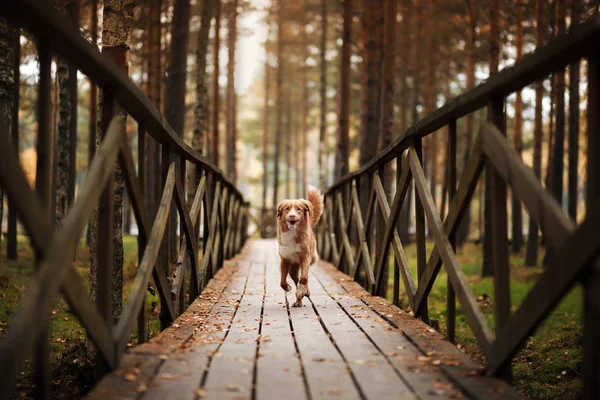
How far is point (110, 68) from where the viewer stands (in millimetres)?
3094

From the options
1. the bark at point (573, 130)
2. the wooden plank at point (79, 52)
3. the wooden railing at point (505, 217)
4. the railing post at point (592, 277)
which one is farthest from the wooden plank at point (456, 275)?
the bark at point (573, 130)

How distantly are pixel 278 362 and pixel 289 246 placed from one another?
124 inches

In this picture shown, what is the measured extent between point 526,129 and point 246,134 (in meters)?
20.1

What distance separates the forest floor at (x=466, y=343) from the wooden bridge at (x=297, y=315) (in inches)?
61.4

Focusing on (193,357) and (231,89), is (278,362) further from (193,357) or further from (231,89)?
(231,89)

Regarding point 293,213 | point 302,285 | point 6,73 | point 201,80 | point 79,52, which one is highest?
point 201,80

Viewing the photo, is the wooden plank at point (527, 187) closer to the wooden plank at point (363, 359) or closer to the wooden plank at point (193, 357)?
the wooden plank at point (363, 359)

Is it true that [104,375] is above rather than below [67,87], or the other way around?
below

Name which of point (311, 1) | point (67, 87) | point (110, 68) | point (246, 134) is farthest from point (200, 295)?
point (246, 134)

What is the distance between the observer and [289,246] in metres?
6.52

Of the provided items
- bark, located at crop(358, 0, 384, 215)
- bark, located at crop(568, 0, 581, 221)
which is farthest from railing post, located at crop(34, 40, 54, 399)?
bark, located at crop(568, 0, 581, 221)

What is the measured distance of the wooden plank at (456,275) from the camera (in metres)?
3.24

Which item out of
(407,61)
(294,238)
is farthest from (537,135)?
(294,238)

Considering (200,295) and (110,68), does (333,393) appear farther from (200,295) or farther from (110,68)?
(200,295)
